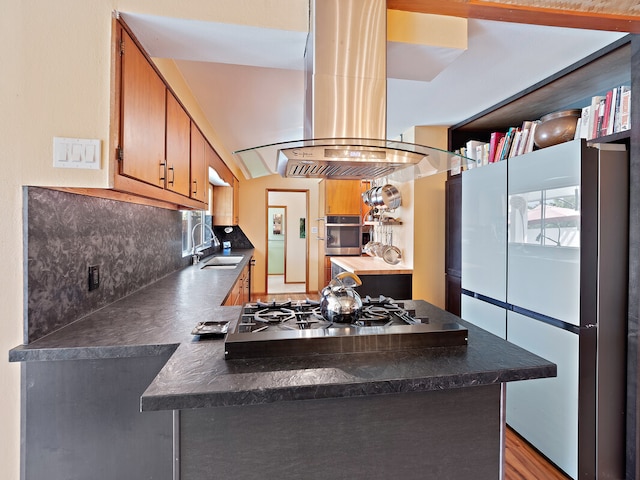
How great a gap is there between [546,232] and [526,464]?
1327 mm

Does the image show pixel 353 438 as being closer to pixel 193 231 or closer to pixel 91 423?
pixel 91 423

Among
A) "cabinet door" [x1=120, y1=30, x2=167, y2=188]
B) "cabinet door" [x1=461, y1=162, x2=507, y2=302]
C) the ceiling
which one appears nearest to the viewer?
"cabinet door" [x1=120, y1=30, x2=167, y2=188]

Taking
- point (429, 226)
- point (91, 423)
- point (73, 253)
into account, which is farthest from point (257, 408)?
point (429, 226)

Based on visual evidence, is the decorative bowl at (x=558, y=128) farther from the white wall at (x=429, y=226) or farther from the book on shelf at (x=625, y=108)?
the white wall at (x=429, y=226)

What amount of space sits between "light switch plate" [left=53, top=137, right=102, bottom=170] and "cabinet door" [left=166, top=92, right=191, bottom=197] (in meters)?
0.59

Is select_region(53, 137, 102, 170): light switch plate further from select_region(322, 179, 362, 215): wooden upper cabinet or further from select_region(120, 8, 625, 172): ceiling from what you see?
select_region(322, 179, 362, 215): wooden upper cabinet

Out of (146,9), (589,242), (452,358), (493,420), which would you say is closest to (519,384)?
(589,242)

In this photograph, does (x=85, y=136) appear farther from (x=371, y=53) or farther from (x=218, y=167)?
(x=218, y=167)

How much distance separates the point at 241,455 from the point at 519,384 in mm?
1851

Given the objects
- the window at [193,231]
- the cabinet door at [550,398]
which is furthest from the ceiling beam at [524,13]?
the window at [193,231]

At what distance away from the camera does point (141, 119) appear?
4.61ft

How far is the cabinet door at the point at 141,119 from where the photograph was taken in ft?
4.13

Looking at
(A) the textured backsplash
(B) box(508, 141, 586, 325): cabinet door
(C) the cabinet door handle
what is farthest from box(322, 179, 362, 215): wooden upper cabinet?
(C) the cabinet door handle

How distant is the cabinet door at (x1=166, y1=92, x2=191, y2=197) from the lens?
1.80m
